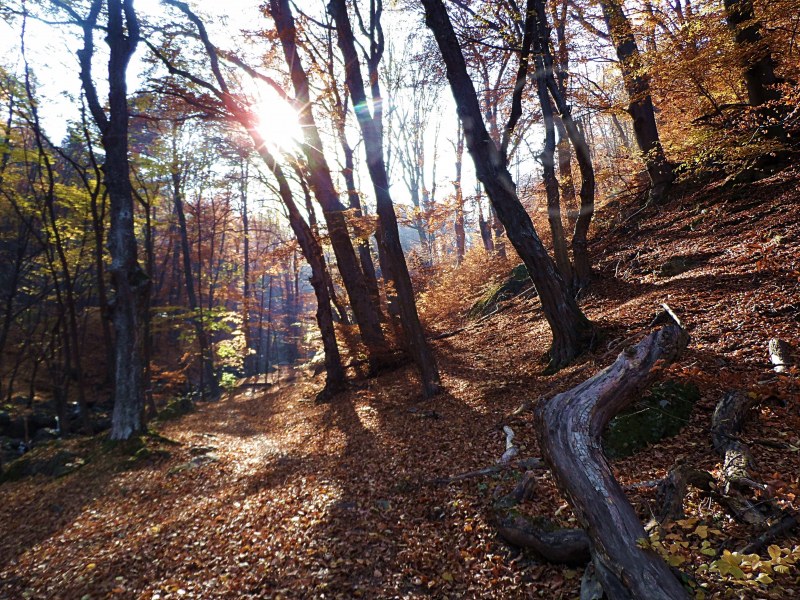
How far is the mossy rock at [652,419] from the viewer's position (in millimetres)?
4188

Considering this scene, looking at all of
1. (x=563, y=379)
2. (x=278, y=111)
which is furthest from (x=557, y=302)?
(x=278, y=111)

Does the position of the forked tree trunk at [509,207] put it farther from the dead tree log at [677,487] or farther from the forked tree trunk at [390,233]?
the dead tree log at [677,487]

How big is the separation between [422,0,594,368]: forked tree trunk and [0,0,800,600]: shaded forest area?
0.04 meters

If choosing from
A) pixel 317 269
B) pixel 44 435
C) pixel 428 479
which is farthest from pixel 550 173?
pixel 44 435

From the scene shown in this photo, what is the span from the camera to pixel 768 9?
20.8ft

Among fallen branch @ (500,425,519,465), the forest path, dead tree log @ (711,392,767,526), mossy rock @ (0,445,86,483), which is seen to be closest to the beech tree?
mossy rock @ (0,445,86,483)

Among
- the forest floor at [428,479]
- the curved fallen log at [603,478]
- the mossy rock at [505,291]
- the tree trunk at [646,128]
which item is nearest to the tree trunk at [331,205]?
the forest floor at [428,479]

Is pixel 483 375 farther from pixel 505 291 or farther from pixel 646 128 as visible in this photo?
pixel 646 128

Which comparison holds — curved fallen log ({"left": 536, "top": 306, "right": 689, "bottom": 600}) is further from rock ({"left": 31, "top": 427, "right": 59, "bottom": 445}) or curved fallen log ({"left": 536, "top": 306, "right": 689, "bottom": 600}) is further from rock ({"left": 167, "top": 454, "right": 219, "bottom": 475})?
rock ({"left": 31, "top": 427, "right": 59, "bottom": 445})

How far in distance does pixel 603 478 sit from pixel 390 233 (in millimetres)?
6050

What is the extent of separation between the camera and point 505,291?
537 inches

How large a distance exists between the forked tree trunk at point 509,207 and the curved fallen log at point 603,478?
2.90 metres

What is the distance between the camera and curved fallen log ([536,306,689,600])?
2324mm

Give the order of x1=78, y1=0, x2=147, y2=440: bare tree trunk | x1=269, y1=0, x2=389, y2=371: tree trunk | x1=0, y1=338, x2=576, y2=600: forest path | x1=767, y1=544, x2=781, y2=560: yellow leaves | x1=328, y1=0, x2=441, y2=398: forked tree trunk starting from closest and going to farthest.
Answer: x1=767, y1=544, x2=781, y2=560: yellow leaves → x1=0, y1=338, x2=576, y2=600: forest path → x1=328, y1=0, x2=441, y2=398: forked tree trunk → x1=78, y1=0, x2=147, y2=440: bare tree trunk → x1=269, y1=0, x2=389, y2=371: tree trunk
